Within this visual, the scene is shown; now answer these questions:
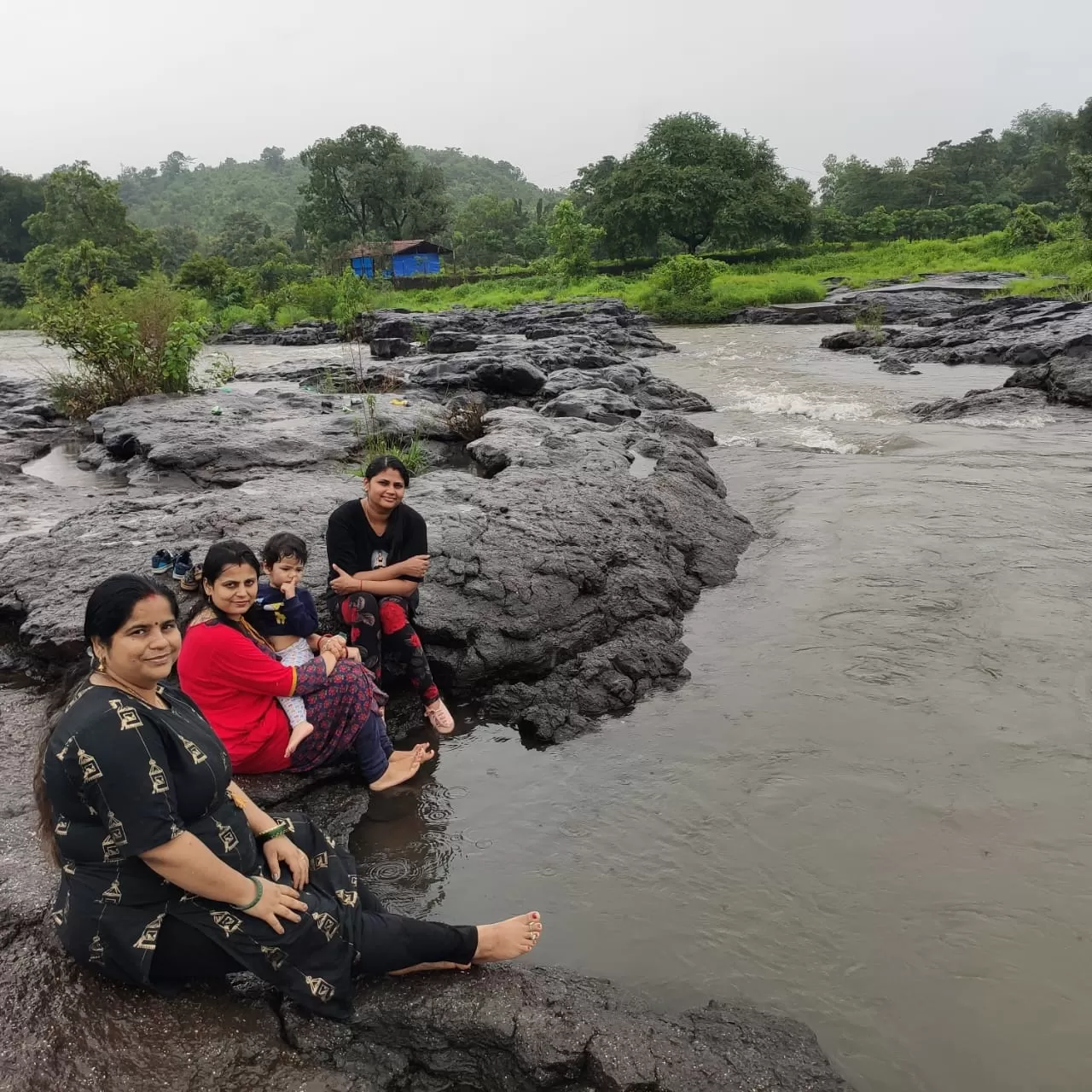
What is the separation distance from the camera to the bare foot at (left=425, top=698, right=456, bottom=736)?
4.14 meters

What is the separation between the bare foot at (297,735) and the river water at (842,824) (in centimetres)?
46

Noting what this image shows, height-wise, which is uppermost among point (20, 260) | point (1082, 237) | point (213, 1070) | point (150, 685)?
point (20, 260)

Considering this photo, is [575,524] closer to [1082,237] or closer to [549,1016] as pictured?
[549,1016]

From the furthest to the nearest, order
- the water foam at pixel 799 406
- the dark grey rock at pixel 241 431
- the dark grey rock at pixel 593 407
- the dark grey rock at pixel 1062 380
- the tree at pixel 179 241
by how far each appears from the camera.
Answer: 1. the tree at pixel 179 241
2. the water foam at pixel 799 406
3. the dark grey rock at pixel 1062 380
4. the dark grey rock at pixel 593 407
5. the dark grey rock at pixel 241 431

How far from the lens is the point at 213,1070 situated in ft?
7.20

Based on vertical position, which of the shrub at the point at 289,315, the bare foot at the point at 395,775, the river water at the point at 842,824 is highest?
the shrub at the point at 289,315

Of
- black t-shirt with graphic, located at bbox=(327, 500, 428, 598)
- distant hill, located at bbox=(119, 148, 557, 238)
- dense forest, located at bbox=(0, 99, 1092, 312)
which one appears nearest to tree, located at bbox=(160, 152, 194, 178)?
distant hill, located at bbox=(119, 148, 557, 238)

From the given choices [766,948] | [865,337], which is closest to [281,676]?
[766,948]

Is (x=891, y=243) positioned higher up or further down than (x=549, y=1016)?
higher up

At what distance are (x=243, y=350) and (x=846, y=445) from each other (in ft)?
70.0

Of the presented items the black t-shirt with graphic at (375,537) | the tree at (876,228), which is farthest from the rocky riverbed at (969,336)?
the tree at (876,228)

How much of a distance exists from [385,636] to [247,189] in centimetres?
14447

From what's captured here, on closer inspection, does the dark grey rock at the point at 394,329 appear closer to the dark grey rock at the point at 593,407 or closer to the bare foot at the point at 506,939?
the dark grey rock at the point at 593,407

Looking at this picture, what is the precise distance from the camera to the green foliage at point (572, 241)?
4006 centimetres
